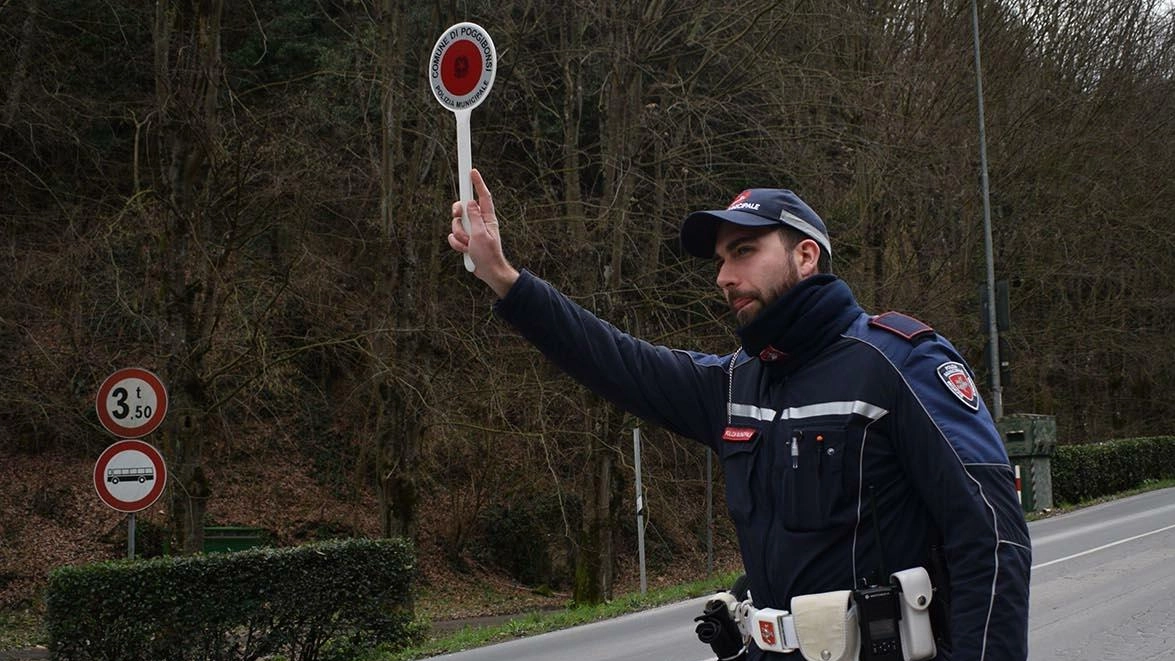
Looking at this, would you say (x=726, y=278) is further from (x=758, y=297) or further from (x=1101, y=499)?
(x=1101, y=499)

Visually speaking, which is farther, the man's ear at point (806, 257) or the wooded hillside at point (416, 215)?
the wooded hillside at point (416, 215)

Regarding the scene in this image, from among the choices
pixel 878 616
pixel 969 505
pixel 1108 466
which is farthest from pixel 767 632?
pixel 1108 466

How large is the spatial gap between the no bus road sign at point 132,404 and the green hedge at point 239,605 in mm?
1457

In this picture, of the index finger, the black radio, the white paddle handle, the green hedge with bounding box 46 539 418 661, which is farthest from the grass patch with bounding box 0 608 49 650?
the black radio

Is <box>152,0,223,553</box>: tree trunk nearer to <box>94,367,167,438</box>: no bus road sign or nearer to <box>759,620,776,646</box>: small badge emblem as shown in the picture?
<box>94,367,167,438</box>: no bus road sign

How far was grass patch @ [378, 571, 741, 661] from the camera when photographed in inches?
500

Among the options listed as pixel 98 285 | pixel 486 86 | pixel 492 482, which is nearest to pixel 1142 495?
pixel 492 482

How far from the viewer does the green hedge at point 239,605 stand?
10984 mm

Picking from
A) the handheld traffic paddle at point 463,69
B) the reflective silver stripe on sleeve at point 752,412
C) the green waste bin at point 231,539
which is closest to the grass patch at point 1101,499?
the green waste bin at point 231,539

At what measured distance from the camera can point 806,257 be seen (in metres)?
3.15

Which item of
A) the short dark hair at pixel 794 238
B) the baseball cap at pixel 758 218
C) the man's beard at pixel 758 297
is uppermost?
the baseball cap at pixel 758 218

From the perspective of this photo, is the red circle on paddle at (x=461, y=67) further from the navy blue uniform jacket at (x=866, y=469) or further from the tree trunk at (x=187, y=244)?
the tree trunk at (x=187, y=244)

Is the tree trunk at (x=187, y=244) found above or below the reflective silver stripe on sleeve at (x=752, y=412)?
above

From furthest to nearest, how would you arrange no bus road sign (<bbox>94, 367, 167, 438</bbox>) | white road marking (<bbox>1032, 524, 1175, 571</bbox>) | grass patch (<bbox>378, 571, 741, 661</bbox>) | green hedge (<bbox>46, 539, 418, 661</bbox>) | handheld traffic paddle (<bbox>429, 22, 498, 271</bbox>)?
white road marking (<bbox>1032, 524, 1175, 571</bbox>) → grass patch (<bbox>378, 571, 741, 661</bbox>) → no bus road sign (<bbox>94, 367, 167, 438</bbox>) → green hedge (<bbox>46, 539, 418, 661</bbox>) → handheld traffic paddle (<bbox>429, 22, 498, 271</bbox>)
